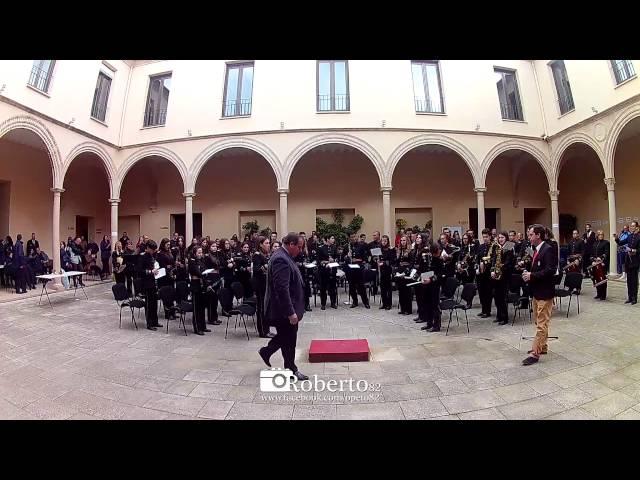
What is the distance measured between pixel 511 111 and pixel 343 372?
50.0ft

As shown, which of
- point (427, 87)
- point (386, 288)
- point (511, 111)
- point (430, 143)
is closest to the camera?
point (386, 288)

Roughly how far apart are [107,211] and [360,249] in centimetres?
1465

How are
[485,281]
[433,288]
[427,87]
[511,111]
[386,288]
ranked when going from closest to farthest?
[433,288]
[485,281]
[386,288]
[427,87]
[511,111]

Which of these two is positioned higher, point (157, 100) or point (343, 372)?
point (157, 100)

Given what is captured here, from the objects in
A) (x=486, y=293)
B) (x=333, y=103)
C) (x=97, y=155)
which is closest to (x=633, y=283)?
(x=486, y=293)

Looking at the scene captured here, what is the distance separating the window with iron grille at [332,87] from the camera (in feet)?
46.8

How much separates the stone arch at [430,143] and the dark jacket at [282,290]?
10.3 meters

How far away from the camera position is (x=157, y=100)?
1567cm

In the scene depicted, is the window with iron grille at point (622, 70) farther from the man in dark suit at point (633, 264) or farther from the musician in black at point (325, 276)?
the musician in black at point (325, 276)

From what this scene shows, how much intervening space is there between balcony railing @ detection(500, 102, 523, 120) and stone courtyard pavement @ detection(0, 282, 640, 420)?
10.4 m

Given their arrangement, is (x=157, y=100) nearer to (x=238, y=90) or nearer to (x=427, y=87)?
(x=238, y=90)

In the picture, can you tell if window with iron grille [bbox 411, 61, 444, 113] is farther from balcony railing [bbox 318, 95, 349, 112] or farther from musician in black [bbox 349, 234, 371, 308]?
musician in black [bbox 349, 234, 371, 308]

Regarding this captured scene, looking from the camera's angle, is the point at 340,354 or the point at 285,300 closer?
the point at 285,300

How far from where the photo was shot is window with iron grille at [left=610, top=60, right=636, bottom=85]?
11.1m
